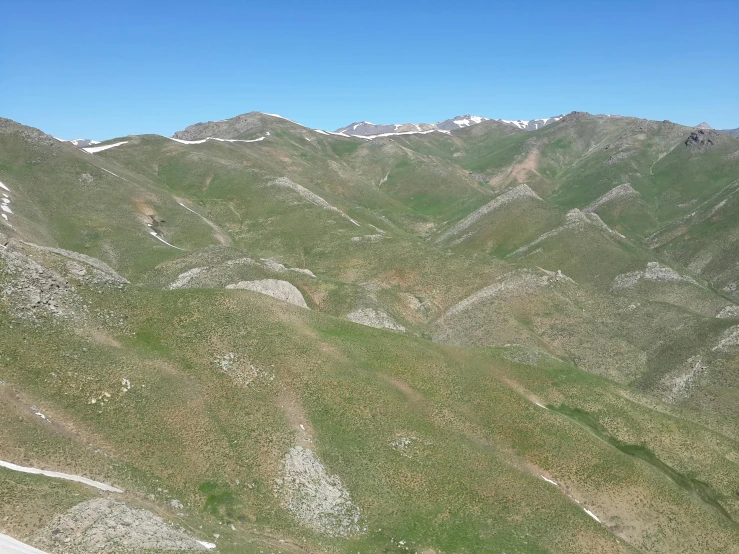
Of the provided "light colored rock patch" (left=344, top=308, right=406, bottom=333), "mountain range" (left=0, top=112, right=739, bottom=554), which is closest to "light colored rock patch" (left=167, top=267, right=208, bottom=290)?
"mountain range" (left=0, top=112, right=739, bottom=554)

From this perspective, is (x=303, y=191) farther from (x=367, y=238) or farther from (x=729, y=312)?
(x=729, y=312)

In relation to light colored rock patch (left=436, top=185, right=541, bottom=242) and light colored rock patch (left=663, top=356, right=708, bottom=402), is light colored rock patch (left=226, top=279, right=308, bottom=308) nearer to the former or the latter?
light colored rock patch (left=663, top=356, right=708, bottom=402)

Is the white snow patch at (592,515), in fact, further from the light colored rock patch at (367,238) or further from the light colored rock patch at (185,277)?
the light colored rock patch at (367,238)

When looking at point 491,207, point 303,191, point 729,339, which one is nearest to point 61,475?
point 729,339

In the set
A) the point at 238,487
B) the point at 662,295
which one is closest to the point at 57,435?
the point at 238,487

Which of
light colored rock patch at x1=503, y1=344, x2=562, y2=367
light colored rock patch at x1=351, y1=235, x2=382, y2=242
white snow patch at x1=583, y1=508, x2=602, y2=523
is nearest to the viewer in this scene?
white snow patch at x1=583, y1=508, x2=602, y2=523

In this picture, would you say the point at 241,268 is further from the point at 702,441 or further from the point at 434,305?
the point at 702,441
